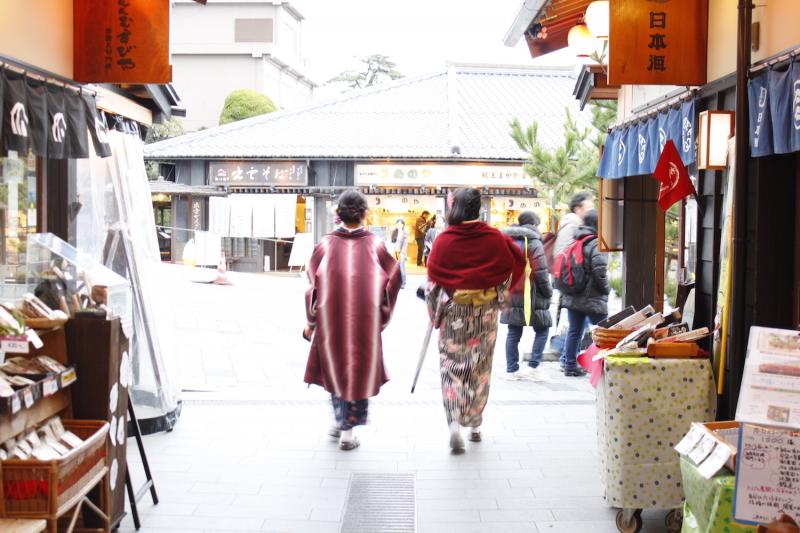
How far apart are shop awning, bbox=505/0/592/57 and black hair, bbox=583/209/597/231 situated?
7.24 ft

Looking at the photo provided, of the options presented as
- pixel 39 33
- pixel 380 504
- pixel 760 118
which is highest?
pixel 39 33

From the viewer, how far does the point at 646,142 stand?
25.3ft

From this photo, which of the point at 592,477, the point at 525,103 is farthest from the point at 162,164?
the point at 592,477

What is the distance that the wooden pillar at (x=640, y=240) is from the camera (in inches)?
366

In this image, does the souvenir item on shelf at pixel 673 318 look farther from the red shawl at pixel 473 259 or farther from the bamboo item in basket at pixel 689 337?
the red shawl at pixel 473 259

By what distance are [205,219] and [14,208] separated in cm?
1980

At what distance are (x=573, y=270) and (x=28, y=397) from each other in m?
7.06

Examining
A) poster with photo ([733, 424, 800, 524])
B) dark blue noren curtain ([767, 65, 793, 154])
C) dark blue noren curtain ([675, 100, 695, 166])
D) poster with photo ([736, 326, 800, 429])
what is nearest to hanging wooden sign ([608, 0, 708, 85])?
dark blue noren curtain ([675, 100, 695, 166])

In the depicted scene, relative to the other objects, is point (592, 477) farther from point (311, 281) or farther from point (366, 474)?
point (311, 281)

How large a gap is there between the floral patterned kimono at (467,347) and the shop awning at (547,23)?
2913 millimetres

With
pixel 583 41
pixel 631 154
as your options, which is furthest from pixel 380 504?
pixel 583 41

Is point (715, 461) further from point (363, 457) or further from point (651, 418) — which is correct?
point (363, 457)

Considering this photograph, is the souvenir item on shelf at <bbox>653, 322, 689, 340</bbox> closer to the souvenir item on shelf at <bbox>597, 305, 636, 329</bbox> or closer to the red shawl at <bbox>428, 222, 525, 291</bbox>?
the souvenir item on shelf at <bbox>597, 305, 636, 329</bbox>

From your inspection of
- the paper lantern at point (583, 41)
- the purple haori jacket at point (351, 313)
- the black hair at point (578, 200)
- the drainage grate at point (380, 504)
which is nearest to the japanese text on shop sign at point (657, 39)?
the paper lantern at point (583, 41)
